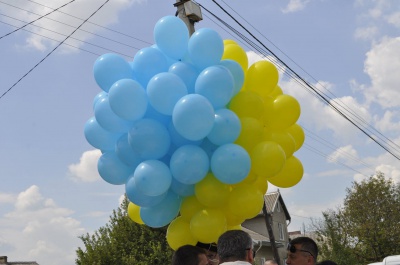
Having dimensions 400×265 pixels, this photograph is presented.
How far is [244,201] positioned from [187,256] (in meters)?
1.07

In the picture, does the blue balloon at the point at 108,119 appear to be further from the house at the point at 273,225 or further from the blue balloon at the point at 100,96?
the house at the point at 273,225

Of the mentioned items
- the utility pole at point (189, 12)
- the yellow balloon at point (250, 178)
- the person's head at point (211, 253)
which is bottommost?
the person's head at point (211, 253)

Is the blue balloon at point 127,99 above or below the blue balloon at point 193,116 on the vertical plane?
above

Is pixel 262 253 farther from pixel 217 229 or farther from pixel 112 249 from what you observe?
pixel 217 229

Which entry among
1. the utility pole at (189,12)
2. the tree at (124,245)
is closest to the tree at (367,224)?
the tree at (124,245)

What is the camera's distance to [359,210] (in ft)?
109

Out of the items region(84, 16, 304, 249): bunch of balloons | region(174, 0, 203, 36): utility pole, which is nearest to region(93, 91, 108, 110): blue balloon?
region(84, 16, 304, 249): bunch of balloons

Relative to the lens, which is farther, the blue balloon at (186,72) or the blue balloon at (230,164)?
the blue balloon at (186,72)

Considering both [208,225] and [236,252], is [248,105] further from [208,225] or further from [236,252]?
[236,252]

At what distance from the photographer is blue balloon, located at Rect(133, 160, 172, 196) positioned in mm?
→ 4582

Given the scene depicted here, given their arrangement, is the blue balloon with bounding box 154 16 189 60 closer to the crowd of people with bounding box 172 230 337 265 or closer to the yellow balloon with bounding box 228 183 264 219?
the yellow balloon with bounding box 228 183 264 219

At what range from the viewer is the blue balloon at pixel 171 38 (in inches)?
201

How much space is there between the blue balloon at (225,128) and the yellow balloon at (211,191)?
343 mm

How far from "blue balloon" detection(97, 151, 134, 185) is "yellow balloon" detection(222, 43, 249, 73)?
1458 mm
